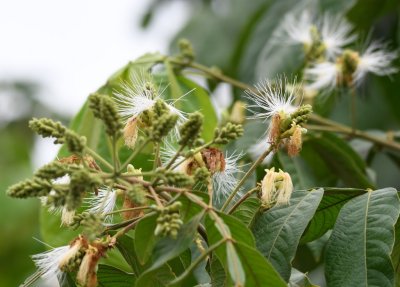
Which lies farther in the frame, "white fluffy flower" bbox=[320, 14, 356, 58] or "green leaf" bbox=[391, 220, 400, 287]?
"white fluffy flower" bbox=[320, 14, 356, 58]

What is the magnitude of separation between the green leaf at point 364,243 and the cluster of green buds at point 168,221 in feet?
1.07

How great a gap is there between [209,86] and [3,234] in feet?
6.25

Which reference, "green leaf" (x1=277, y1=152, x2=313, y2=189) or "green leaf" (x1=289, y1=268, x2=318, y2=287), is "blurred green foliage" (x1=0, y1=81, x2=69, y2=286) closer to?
"green leaf" (x1=277, y1=152, x2=313, y2=189)

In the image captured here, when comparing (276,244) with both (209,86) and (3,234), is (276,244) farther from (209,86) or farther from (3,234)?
(3,234)

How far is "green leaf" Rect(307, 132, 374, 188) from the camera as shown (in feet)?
7.41

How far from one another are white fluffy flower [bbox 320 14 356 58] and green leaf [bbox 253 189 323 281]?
1.25 metres

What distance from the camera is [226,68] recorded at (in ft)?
13.4

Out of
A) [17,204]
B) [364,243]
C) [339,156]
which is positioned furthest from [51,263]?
[17,204]

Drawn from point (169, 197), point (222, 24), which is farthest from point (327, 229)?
point (222, 24)

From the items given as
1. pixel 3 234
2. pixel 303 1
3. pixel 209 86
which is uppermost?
pixel 303 1

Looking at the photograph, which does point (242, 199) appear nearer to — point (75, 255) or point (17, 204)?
point (75, 255)

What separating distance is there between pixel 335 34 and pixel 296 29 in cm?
14

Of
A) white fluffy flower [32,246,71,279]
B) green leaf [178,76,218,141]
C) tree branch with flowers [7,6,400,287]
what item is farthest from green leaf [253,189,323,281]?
green leaf [178,76,218,141]

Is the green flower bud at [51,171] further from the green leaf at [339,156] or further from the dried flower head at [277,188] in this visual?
the green leaf at [339,156]
